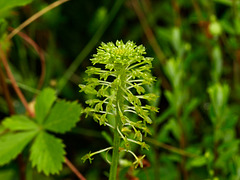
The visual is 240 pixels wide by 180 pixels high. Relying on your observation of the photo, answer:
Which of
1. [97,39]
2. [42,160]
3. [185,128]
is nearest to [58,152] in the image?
[42,160]

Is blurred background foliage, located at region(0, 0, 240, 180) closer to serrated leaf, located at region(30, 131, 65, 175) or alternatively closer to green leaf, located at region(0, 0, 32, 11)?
green leaf, located at region(0, 0, 32, 11)

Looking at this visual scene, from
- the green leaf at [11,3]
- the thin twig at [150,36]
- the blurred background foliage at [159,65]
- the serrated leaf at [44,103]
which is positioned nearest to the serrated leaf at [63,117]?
the serrated leaf at [44,103]

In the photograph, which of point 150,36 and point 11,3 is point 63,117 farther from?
point 150,36

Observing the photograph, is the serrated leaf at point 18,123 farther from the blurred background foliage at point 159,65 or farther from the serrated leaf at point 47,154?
the blurred background foliage at point 159,65

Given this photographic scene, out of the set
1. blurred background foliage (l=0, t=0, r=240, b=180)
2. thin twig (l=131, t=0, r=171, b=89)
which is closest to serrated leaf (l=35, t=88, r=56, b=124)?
blurred background foliage (l=0, t=0, r=240, b=180)

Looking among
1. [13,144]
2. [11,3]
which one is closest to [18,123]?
[13,144]

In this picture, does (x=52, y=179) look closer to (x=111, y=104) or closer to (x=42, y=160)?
(x=42, y=160)
